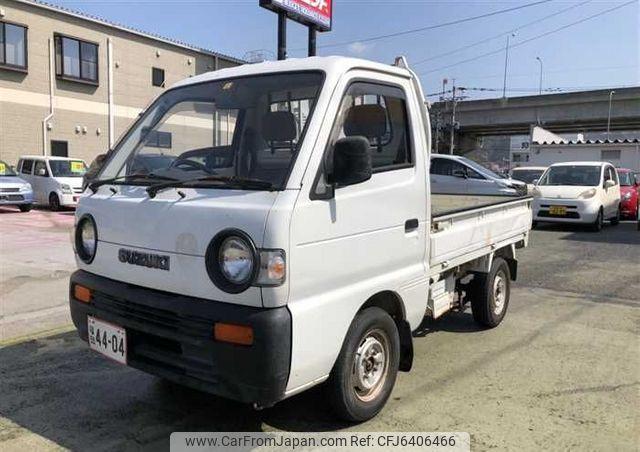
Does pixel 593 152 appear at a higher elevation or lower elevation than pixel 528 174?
higher

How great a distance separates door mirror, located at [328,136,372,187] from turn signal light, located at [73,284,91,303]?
5.46 ft

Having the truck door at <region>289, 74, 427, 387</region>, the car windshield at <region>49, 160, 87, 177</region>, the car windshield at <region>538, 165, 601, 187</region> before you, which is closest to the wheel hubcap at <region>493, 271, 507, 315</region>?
the truck door at <region>289, 74, 427, 387</region>

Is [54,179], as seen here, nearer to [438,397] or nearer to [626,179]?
[438,397]

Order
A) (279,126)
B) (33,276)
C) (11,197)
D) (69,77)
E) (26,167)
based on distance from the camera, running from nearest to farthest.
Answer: (279,126), (33,276), (11,197), (26,167), (69,77)

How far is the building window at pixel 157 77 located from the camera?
2855 centimetres

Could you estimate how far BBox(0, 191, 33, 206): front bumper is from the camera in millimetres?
16172

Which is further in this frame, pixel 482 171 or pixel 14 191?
pixel 14 191

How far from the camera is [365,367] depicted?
11.5 feet

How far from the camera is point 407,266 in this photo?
3.82 metres

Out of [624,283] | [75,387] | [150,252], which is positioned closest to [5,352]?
[75,387]

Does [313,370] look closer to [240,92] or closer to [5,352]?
[240,92]

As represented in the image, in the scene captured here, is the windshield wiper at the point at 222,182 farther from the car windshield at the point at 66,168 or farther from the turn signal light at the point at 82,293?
the car windshield at the point at 66,168

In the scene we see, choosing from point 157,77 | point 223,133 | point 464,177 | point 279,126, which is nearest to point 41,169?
point 157,77

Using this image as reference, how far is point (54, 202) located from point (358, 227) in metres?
16.8
